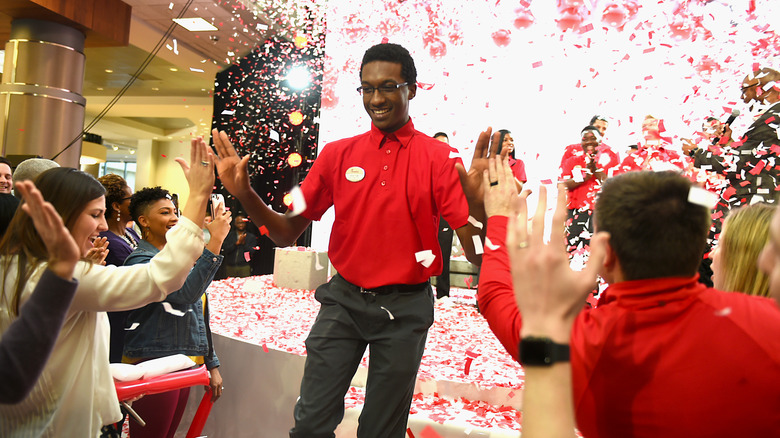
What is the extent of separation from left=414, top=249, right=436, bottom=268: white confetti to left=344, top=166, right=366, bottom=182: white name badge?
0.34 metres

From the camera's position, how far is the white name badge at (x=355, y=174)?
2.09 meters

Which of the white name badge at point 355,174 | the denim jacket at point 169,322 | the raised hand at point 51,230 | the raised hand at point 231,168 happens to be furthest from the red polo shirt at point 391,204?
the raised hand at point 51,230

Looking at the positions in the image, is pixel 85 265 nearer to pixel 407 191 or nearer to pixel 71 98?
pixel 407 191

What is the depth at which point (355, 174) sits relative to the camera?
2.10m

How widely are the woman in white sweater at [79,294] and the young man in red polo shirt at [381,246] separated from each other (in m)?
0.46

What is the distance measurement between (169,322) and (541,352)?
2.16 meters

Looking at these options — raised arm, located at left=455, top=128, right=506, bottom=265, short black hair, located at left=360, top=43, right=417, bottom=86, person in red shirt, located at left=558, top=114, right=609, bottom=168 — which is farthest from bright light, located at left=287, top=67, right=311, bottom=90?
raised arm, located at left=455, top=128, right=506, bottom=265

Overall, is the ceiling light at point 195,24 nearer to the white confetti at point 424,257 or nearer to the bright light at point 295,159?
the bright light at point 295,159

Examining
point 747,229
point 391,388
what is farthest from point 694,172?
point 391,388

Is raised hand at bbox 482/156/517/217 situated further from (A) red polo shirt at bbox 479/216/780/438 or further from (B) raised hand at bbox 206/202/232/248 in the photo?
(B) raised hand at bbox 206/202/232/248

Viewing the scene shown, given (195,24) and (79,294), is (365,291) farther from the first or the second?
(195,24)

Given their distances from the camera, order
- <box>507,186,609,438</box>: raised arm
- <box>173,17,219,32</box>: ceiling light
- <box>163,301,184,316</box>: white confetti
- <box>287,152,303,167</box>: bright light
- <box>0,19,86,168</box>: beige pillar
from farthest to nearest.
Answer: <box>173,17,219,32</box>: ceiling light
<box>287,152,303,167</box>: bright light
<box>0,19,86,168</box>: beige pillar
<box>163,301,184,316</box>: white confetti
<box>507,186,609,438</box>: raised arm

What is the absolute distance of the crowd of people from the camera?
97 cm

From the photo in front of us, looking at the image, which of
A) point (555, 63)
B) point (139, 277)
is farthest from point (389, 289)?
point (555, 63)
